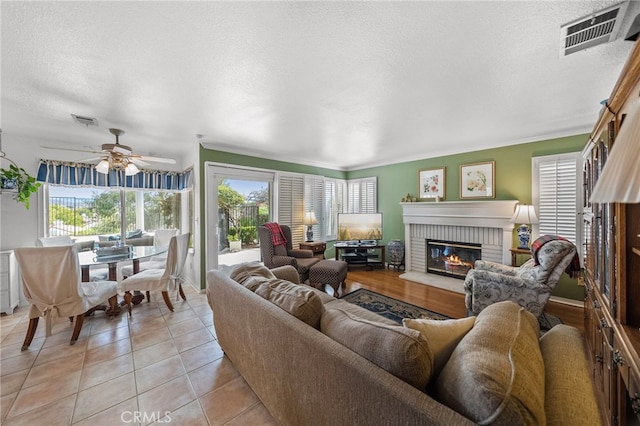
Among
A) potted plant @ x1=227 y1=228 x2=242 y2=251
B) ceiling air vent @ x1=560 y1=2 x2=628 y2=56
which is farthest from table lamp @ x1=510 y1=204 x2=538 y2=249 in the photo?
potted plant @ x1=227 y1=228 x2=242 y2=251

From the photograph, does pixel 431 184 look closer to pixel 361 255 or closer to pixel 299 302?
pixel 361 255

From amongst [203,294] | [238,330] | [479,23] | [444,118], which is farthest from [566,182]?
[203,294]

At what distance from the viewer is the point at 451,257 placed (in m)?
4.43

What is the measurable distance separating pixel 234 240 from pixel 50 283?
2285 mm

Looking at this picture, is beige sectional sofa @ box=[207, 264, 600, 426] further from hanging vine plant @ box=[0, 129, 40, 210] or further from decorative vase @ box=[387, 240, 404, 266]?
hanging vine plant @ box=[0, 129, 40, 210]

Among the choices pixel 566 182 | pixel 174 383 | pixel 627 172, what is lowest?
pixel 174 383

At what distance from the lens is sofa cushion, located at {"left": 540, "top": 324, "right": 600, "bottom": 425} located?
2.29ft

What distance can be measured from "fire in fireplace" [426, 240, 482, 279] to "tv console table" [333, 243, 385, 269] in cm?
92

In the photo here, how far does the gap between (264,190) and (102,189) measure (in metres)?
2.56

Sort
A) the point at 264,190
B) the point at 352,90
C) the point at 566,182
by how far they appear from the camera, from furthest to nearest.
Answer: the point at 264,190, the point at 566,182, the point at 352,90

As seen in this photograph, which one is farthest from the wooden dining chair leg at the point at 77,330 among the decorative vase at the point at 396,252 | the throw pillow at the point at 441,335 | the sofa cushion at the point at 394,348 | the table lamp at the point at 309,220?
the decorative vase at the point at 396,252

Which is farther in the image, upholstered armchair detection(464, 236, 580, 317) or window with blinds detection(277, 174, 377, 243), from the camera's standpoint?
window with blinds detection(277, 174, 377, 243)

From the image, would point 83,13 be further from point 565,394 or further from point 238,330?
point 565,394

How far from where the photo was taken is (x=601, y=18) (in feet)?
4.30
